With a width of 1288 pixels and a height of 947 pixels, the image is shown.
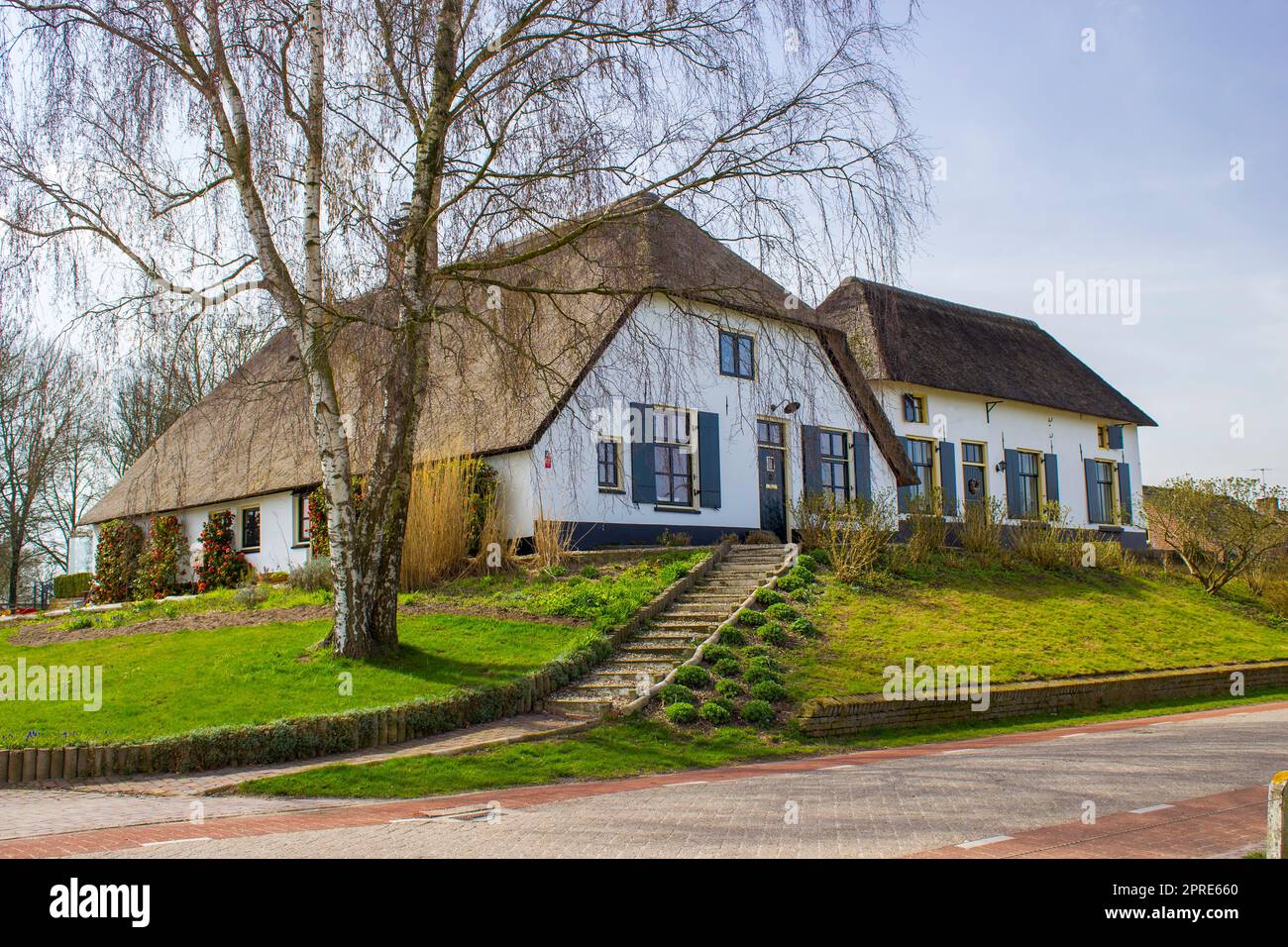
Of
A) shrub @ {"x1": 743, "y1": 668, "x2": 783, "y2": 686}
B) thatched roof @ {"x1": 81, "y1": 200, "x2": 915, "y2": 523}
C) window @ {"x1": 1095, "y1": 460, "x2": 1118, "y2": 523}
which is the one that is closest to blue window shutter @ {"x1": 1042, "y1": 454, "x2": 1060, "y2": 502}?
window @ {"x1": 1095, "y1": 460, "x2": 1118, "y2": 523}

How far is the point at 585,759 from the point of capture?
1092 centimetres

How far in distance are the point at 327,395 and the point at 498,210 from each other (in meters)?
3.35

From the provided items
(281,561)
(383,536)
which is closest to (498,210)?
(383,536)

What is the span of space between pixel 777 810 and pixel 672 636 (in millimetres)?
7639

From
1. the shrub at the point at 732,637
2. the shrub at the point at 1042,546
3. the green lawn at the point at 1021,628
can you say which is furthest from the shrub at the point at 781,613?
the shrub at the point at 1042,546

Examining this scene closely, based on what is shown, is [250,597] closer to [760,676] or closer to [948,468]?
[760,676]

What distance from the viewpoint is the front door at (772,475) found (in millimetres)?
23406

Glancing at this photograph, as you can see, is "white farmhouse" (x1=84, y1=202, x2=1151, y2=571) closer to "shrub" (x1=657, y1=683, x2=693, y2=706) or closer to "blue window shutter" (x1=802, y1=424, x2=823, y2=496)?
"blue window shutter" (x1=802, y1=424, x2=823, y2=496)

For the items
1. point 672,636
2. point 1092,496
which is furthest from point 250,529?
point 1092,496

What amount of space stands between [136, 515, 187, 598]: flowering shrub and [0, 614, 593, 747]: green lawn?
10.6 meters

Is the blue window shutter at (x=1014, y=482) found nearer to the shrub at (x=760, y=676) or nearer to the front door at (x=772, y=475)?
the front door at (x=772, y=475)

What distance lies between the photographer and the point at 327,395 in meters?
13.7

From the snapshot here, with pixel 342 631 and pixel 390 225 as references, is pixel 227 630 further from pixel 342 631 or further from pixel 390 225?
pixel 390 225

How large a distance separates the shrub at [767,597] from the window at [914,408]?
13.1m
